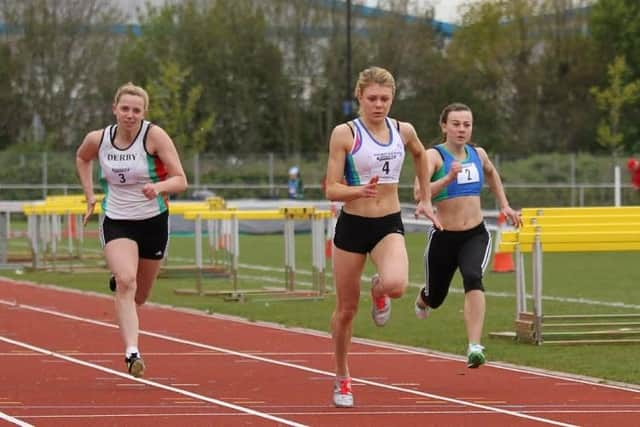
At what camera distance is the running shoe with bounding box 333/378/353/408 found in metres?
9.66

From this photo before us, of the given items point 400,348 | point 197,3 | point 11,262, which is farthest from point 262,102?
point 400,348

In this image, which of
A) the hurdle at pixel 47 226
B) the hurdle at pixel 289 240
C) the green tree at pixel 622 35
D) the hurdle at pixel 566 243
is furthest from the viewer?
the green tree at pixel 622 35

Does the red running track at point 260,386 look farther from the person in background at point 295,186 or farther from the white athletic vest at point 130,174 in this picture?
the person in background at point 295,186

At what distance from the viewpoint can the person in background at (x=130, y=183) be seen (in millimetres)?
11000

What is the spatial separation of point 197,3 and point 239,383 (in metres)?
56.2

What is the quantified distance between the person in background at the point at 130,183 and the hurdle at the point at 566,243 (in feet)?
11.9

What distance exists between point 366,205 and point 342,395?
113 centimetres

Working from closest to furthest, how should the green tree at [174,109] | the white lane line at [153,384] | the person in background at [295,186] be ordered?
the white lane line at [153,384] < the person in background at [295,186] < the green tree at [174,109]

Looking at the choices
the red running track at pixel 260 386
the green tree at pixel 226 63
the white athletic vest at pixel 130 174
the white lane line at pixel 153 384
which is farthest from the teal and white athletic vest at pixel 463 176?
the green tree at pixel 226 63

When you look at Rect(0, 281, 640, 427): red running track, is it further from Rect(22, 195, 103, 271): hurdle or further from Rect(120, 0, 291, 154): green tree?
Rect(120, 0, 291, 154): green tree

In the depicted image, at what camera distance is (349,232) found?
985cm

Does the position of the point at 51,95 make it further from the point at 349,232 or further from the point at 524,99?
the point at 349,232

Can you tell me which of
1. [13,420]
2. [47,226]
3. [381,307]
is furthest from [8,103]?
[13,420]

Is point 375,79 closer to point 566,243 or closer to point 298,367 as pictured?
point 298,367
